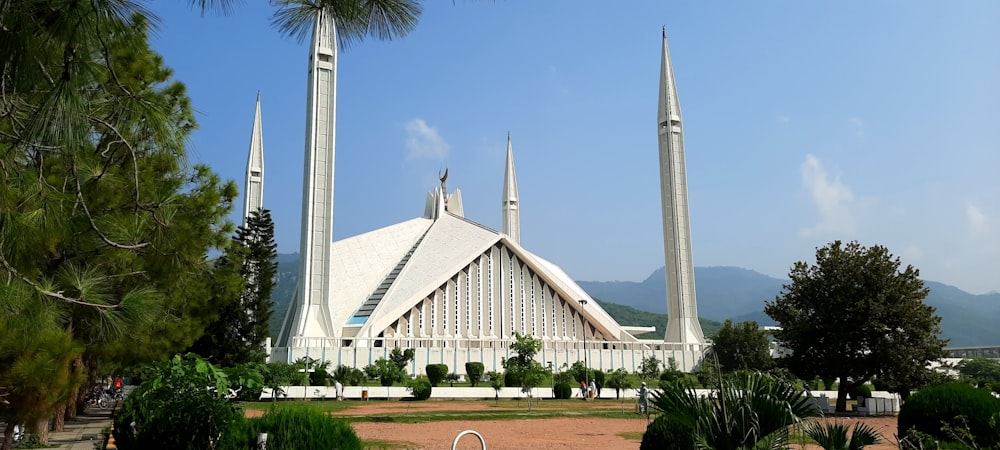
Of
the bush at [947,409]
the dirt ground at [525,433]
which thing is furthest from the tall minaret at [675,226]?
the bush at [947,409]

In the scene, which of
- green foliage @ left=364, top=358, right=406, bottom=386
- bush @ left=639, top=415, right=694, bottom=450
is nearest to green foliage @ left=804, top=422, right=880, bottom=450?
bush @ left=639, top=415, right=694, bottom=450

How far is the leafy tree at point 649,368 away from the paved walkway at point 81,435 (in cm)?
2302

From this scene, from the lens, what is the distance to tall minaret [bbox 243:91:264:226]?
42.8 m

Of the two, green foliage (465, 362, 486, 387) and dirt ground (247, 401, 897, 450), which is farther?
green foliage (465, 362, 486, 387)

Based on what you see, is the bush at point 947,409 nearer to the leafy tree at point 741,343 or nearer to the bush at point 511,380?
Answer: the bush at point 511,380

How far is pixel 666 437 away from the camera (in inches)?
221

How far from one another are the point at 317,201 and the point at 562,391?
48.7 ft

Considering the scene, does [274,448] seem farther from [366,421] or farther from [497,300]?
[497,300]

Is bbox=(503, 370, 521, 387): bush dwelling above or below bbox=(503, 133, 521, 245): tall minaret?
below

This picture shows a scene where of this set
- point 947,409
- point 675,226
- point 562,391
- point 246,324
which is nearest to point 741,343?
point 675,226

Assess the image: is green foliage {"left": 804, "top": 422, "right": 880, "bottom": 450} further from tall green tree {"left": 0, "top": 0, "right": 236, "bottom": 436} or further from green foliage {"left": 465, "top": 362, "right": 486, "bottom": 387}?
green foliage {"left": 465, "top": 362, "right": 486, "bottom": 387}

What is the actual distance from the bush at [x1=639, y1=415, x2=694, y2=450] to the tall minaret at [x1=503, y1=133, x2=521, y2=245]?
151 ft

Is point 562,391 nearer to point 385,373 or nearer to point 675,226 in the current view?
point 385,373

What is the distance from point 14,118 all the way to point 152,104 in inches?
34.5
